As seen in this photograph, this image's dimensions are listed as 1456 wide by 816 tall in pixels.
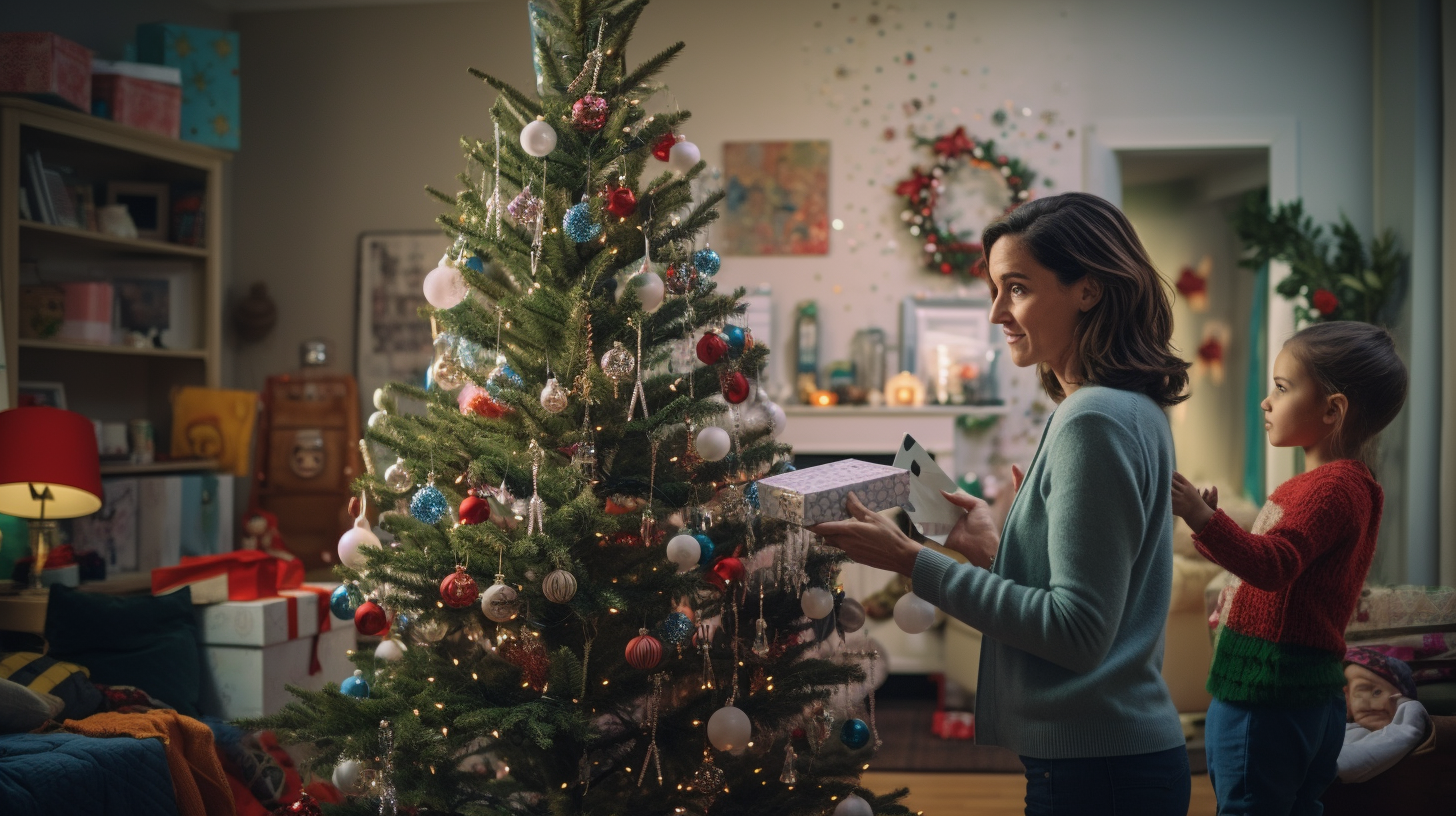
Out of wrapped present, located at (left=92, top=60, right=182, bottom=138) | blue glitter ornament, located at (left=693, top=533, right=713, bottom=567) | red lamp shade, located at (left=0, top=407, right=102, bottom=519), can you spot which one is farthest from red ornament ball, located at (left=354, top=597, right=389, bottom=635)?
wrapped present, located at (left=92, top=60, right=182, bottom=138)

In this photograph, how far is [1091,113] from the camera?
15.3ft

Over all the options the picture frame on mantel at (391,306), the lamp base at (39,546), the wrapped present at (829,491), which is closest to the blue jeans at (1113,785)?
the wrapped present at (829,491)

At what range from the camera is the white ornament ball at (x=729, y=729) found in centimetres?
169

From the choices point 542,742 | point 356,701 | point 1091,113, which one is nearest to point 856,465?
point 542,742

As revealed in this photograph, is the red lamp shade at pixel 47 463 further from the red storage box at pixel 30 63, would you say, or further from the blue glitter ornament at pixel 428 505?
the blue glitter ornament at pixel 428 505

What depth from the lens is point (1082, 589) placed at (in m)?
1.09

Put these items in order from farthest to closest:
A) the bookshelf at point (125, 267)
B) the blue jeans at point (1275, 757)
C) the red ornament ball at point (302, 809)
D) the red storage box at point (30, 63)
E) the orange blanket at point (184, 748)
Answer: the bookshelf at point (125, 267) → the red storage box at point (30, 63) → the orange blanket at point (184, 748) → the red ornament ball at point (302, 809) → the blue jeans at point (1275, 757)

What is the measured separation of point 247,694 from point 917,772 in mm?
2118

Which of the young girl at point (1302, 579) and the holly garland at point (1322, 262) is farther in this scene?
the holly garland at point (1322, 262)

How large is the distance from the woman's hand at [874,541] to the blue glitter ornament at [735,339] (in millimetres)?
654

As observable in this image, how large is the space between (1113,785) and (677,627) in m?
0.78

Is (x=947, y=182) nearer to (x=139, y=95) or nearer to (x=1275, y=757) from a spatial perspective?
(x=139, y=95)

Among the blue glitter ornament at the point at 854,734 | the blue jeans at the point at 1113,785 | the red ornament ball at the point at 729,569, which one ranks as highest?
the red ornament ball at the point at 729,569

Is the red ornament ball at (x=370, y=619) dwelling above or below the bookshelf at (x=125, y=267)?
below
